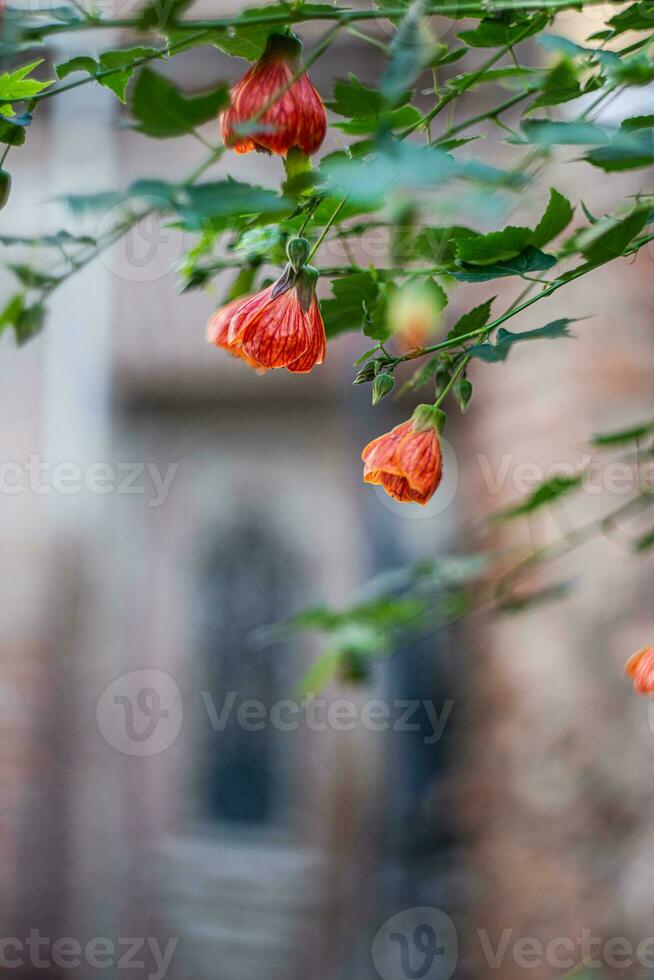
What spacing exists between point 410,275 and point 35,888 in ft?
7.50

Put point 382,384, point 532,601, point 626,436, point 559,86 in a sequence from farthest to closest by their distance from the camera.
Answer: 1. point 532,601
2. point 626,436
3. point 382,384
4. point 559,86

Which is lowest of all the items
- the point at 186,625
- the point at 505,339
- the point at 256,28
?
the point at 505,339

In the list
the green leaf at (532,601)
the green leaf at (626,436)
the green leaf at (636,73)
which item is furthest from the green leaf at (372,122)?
the green leaf at (532,601)

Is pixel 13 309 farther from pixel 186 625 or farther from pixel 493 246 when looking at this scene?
pixel 186 625

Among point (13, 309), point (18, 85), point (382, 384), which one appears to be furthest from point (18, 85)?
point (382, 384)

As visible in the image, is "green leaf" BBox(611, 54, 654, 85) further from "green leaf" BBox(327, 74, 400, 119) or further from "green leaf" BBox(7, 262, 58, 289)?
"green leaf" BBox(7, 262, 58, 289)

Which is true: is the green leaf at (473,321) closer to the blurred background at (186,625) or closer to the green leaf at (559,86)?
the green leaf at (559,86)

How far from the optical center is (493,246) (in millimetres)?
386

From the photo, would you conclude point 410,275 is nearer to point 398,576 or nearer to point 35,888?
point 398,576

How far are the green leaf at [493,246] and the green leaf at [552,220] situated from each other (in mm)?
12

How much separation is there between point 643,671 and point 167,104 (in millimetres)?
382

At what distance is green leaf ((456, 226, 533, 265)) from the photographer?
0.38 metres

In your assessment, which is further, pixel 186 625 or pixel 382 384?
pixel 186 625

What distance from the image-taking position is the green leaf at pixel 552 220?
0.40 metres
